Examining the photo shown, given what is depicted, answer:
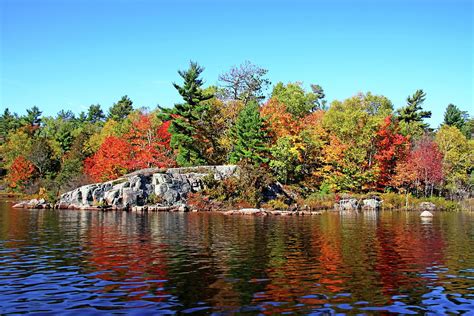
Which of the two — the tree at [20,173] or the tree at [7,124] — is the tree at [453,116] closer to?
the tree at [20,173]

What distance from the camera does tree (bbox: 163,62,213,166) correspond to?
63031mm

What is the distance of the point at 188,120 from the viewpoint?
65625 millimetres

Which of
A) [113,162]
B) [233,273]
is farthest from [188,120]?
[233,273]

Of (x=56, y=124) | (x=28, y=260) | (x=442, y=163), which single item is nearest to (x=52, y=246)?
(x=28, y=260)

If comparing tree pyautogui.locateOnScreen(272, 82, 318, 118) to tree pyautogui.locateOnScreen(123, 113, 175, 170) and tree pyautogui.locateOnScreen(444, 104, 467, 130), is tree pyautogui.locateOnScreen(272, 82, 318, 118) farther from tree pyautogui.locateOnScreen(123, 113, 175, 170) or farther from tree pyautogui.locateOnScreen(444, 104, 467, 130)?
tree pyautogui.locateOnScreen(444, 104, 467, 130)

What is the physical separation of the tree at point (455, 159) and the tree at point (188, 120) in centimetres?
4107

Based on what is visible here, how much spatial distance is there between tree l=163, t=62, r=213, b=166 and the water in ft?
116

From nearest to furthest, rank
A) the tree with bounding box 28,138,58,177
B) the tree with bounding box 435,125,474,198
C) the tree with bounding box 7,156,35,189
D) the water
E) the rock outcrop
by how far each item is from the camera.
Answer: the water → the rock outcrop → the tree with bounding box 435,125,474,198 → the tree with bounding box 7,156,35,189 → the tree with bounding box 28,138,58,177

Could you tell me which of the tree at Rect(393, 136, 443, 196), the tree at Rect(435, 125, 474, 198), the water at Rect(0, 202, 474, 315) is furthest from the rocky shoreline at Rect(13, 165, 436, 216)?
the water at Rect(0, 202, 474, 315)

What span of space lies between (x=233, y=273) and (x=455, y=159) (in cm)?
6705

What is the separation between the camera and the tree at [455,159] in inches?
2739

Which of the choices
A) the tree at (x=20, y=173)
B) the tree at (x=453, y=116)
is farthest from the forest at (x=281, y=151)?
the tree at (x=453, y=116)

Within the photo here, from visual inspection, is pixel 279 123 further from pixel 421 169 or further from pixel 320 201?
pixel 421 169

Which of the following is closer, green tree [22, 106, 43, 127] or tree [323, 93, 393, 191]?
tree [323, 93, 393, 191]
